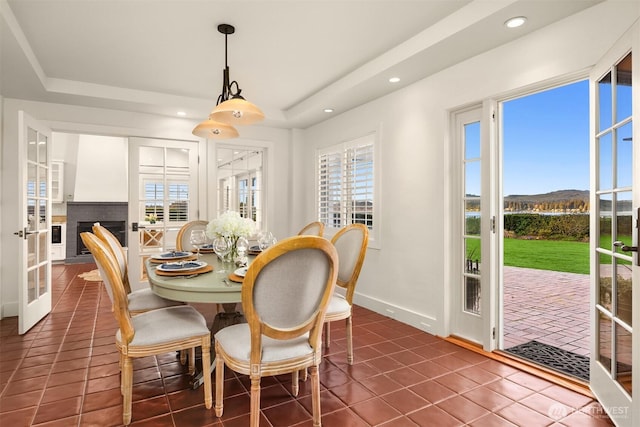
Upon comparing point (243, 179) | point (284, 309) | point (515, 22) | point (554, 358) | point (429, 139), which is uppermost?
point (515, 22)

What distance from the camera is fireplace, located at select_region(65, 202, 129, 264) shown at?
7.64 metres

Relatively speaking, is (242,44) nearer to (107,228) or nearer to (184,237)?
(184,237)

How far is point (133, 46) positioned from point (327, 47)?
1670mm

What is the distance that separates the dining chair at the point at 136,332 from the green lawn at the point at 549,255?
7.58 meters

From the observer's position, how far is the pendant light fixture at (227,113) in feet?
7.98

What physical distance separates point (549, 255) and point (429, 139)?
6300 mm

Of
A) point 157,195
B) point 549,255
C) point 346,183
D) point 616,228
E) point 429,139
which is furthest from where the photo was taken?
point 549,255

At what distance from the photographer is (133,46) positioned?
119 inches

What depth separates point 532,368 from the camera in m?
2.50

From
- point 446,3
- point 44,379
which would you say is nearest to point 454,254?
point 446,3

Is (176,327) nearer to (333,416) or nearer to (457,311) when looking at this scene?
(333,416)

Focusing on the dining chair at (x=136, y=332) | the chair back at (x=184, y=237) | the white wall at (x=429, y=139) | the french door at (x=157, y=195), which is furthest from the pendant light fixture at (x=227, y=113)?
the french door at (x=157, y=195)

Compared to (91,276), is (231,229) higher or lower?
higher

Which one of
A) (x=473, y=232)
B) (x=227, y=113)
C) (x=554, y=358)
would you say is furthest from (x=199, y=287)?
(x=554, y=358)
